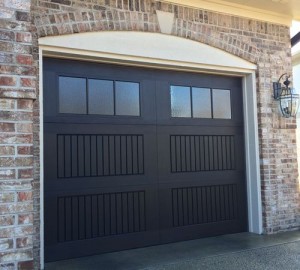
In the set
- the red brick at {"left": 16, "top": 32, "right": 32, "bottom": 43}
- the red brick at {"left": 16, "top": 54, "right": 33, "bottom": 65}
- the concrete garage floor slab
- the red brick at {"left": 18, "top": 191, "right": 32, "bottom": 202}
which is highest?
the red brick at {"left": 16, "top": 32, "right": 32, "bottom": 43}

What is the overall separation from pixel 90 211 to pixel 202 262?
1.40 meters

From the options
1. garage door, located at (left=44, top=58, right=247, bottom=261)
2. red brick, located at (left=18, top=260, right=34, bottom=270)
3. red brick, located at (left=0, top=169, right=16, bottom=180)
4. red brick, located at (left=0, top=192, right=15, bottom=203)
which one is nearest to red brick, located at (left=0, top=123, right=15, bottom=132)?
red brick, located at (left=0, top=169, right=16, bottom=180)

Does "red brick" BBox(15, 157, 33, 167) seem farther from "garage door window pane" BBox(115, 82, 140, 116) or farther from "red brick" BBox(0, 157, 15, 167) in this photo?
"garage door window pane" BBox(115, 82, 140, 116)

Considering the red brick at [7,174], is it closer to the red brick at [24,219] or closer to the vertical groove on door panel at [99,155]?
the red brick at [24,219]

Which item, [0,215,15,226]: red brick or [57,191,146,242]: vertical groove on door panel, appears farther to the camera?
[57,191,146,242]: vertical groove on door panel

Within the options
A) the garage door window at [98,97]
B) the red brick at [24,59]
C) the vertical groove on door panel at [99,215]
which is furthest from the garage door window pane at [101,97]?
the red brick at [24,59]

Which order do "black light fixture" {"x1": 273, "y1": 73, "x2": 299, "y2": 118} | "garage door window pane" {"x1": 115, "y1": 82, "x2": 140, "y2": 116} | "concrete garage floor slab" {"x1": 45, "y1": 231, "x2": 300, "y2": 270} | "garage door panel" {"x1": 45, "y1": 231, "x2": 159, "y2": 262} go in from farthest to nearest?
"black light fixture" {"x1": 273, "y1": 73, "x2": 299, "y2": 118}
"garage door window pane" {"x1": 115, "y1": 82, "x2": 140, "y2": 116}
"garage door panel" {"x1": 45, "y1": 231, "x2": 159, "y2": 262}
"concrete garage floor slab" {"x1": 45, "y1": 231, "x2": 300, "y2": 270}

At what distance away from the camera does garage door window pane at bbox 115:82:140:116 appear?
179 inches

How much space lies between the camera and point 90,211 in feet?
14.0

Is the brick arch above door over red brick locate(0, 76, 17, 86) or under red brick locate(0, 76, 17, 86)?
over

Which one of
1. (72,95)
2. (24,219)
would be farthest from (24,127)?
(72,95)

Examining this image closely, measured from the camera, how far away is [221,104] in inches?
210

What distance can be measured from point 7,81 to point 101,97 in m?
1.89

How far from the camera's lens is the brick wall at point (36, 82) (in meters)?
2.56
